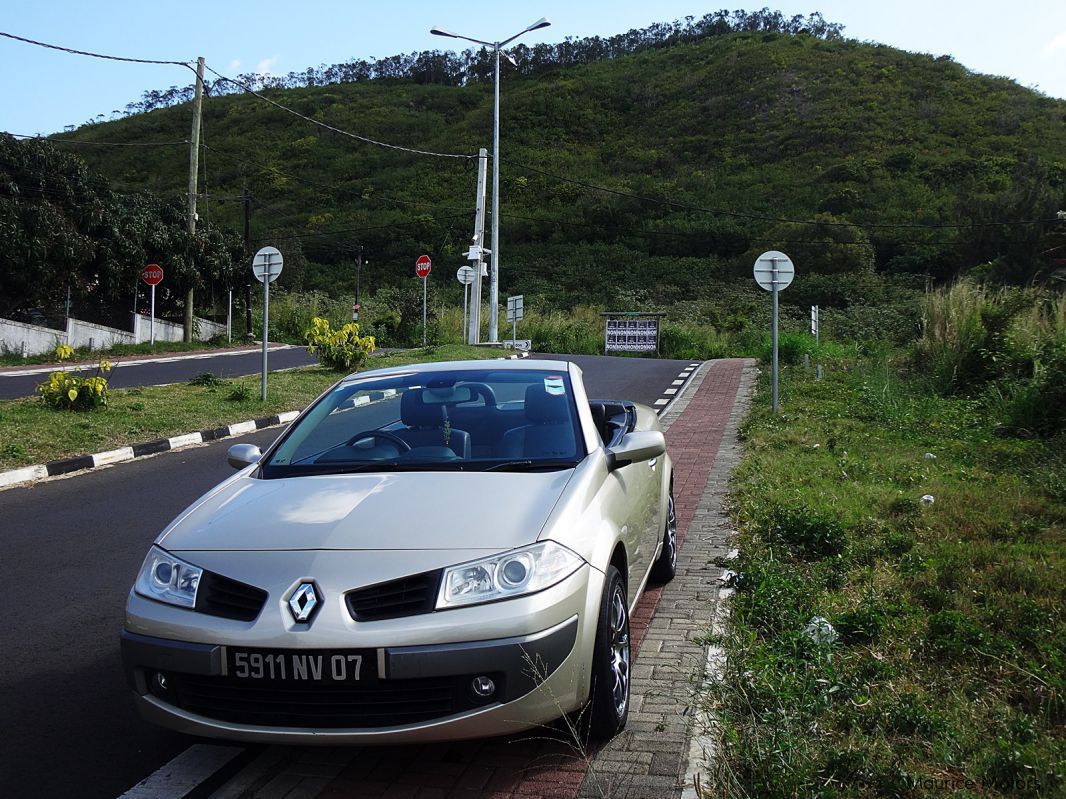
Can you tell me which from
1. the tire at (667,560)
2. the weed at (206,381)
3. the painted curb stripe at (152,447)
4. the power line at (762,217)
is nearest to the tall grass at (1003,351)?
the tire at (667,560)

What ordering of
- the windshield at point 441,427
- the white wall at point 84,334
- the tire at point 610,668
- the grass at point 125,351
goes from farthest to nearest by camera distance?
the white wall at point 84,334
the grass at point 125,351
the windshield at point 441,427
the tire at point 610,668

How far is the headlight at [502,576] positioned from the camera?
331 centimetres

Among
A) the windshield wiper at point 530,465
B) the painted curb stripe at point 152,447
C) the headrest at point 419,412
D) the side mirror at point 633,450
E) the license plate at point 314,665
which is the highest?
the headrest at point 419,412

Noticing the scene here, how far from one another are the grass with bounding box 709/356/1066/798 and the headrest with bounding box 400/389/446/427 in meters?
1.69

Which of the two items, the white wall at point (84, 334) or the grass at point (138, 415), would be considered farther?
the white wall at point (84, 334)

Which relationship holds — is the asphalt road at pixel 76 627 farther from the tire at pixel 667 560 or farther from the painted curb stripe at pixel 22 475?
the tire at pixel 667 560

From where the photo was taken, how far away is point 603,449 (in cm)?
455

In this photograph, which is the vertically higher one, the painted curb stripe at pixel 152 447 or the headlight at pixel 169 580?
the headlight at pixel 169 580

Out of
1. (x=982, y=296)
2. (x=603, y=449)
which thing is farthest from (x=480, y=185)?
(x=603, y=449)

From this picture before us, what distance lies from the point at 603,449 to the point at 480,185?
30.3 metres

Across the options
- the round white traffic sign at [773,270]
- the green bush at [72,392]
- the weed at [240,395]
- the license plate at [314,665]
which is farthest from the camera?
the weed at [240,395]

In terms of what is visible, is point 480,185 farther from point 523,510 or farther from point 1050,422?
point 523,510

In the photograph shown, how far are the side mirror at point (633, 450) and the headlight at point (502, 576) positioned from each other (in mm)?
1025

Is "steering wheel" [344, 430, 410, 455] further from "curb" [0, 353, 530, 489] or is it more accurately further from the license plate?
"curb" [0, 353, 530, 489]
